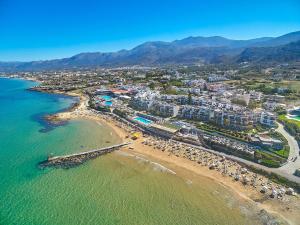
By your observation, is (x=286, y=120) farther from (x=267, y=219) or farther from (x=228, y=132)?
(x=267, y=219)

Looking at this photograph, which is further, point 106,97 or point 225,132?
point 106,97

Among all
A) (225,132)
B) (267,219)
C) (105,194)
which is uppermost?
(225,132)

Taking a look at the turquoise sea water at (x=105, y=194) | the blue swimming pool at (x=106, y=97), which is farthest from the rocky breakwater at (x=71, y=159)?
the blue swimming pool at (x=106, y=97)

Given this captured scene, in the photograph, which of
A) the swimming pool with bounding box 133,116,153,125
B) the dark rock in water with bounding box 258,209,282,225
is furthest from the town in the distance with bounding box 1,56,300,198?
the dark rock in water with bounding box 258,209,282,225

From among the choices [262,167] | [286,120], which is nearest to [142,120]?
[262,167]

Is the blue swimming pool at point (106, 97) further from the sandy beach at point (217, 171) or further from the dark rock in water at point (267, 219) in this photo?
the dark rock in water at point (267, 219)

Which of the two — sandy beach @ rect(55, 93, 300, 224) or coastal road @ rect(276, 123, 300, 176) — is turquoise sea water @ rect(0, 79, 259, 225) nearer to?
sandy beach @ rect(55, 93, 300, 224)
